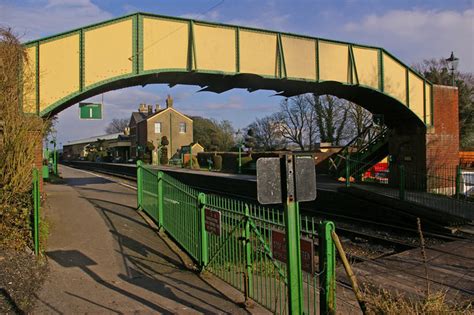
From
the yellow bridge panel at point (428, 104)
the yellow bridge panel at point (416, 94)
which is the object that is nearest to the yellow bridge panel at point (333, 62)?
the yellow bridge panel at point (416, 94)

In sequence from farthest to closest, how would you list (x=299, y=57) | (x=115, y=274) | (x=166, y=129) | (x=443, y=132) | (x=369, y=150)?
(x=166, y=129)
(x=369, y=150)
(x=443, y=132)
(x=299, y=57)
(x=115, y=274)

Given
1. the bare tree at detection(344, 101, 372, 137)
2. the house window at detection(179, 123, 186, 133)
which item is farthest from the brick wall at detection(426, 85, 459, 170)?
the house window at detection(179, 123, 186, 133)

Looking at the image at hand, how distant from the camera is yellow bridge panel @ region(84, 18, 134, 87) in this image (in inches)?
536

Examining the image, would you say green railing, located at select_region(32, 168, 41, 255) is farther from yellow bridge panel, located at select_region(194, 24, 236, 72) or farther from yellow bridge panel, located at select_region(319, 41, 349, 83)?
yellow bridge panel, located at select_region(319, 41, 349, 83)

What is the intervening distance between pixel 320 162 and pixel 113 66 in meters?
21.7

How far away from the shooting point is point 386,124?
68.5 ft

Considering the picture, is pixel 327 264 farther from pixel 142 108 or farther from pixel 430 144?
pixel 142 108

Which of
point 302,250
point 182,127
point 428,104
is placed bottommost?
point 302,250

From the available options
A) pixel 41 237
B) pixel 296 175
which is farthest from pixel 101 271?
pixel 296 175

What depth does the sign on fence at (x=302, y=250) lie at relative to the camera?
4191 mm

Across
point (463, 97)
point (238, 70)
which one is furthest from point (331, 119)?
point (238, 70)

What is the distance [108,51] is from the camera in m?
13.9

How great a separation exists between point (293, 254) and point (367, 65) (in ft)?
51.8

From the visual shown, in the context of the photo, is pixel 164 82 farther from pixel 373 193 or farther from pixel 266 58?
pixel 373 193
